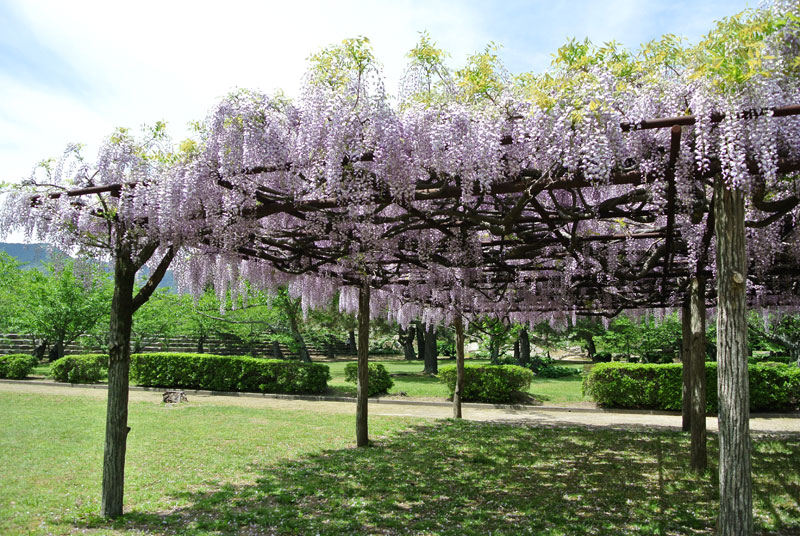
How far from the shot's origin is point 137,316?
2102 cm

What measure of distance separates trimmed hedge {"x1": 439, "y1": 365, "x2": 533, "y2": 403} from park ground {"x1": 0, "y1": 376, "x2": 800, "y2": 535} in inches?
138

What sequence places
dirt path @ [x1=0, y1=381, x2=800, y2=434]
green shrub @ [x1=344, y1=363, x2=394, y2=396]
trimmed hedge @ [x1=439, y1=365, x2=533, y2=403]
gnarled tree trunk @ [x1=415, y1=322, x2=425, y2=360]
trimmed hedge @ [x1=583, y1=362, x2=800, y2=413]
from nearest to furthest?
1. dirt path @ [x1=0, y1=381, x2=800, y2=434]
2. trimmed hedge @ [x1=583, y1=362, x2=800, y2=413]
3. trimmed hedge @ [x1=439, y1=365, x2=533, y2=403]
4. green shrub @ [x1=344, y1=363, x2=394, y2=396]
5. gnarled tree trunk @ [x1=415, y1=322, x2=425, y2=360]

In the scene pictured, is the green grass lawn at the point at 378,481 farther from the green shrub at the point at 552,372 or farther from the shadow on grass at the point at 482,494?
the green shrub at the point at 552,372

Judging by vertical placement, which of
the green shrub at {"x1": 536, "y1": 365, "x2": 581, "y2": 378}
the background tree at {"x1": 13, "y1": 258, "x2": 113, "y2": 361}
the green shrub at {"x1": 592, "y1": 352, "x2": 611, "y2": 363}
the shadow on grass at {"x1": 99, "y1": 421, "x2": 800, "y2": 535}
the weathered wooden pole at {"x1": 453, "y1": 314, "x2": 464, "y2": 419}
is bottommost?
the green shrub at {"x1": 536, "y1": 365, "x2": 581, "y2": 378}

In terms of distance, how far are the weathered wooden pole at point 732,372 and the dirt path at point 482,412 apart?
8484 mm

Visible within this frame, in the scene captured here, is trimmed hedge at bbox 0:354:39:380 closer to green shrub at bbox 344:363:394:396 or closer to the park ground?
the park ground

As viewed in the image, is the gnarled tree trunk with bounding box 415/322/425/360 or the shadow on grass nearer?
the shadow on grass

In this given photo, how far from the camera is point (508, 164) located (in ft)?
12.4

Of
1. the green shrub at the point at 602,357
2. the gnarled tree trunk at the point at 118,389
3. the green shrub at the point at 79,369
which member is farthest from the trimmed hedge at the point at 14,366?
the green shrub at the point at 602,357

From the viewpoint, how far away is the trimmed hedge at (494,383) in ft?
49.0

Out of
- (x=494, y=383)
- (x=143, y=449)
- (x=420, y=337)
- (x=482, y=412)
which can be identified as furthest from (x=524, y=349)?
(x=143, y=449)

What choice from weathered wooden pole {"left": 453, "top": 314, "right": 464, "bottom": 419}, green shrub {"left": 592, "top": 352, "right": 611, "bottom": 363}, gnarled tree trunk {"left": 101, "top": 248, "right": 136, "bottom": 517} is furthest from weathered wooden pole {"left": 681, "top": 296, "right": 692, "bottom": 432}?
green shrub {"left": 592, "top": 352, "right": 611, "bottom": 363}

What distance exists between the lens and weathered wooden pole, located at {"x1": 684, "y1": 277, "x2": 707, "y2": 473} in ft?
21.4

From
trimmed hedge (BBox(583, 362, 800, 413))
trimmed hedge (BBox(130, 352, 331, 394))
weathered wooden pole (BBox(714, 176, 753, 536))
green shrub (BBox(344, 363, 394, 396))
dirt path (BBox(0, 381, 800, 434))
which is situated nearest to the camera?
weathered wooden pole (BBox(714, 176, 753, 536))
